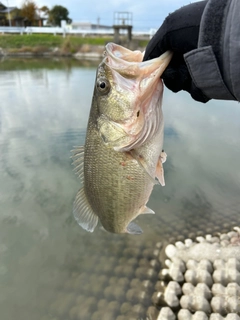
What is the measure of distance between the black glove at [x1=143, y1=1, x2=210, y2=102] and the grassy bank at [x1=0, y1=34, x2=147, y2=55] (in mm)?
27462

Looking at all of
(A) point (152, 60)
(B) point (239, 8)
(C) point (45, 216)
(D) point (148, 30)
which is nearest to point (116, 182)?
(A) point (152, 60)

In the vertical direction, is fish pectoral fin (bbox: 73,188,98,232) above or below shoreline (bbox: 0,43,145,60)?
above

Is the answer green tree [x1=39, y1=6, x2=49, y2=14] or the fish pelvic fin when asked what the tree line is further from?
the fish pelvic fin

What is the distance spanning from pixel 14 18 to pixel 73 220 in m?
50.6

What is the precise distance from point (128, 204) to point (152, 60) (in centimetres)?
87

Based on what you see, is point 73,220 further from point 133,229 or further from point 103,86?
point 103,86

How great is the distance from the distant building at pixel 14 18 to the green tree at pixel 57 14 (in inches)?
78.4

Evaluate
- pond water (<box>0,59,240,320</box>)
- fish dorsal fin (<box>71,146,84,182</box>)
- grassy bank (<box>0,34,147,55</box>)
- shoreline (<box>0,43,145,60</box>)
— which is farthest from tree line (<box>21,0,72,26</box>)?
fish dorsal fin (<box>71,146,84,182</box>)

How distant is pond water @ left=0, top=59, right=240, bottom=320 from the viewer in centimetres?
350

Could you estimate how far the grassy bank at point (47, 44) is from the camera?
27.9 metres

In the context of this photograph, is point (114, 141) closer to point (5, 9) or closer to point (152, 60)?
point (152, 60)

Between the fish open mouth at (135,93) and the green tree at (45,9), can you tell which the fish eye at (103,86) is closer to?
the fish open mouth at (135,93)

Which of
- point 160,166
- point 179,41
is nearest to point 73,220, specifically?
point 160,166

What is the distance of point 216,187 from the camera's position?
18.3 ft
